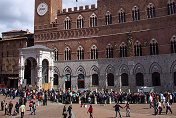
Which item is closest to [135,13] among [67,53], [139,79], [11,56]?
[139,79]

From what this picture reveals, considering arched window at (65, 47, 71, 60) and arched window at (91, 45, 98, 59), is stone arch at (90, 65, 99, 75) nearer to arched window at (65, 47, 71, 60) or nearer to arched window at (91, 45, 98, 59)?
arched window at (91, 45, 98, 59)

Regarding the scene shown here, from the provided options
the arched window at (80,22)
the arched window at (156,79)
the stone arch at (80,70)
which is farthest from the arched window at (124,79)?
the arched window at (80,22)

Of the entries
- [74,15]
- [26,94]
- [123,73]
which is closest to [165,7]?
[123,73]

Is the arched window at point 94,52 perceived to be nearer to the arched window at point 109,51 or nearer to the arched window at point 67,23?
the arched window at point 109,51

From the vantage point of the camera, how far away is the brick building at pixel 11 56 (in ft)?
142

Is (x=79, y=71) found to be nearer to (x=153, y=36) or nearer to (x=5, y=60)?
(x=153, y=36)

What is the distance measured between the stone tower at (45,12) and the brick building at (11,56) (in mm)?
4739

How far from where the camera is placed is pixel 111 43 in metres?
35.8

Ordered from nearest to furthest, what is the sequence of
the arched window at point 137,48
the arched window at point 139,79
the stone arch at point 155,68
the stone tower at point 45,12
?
the stone arch at point 155,68, the arched window at point 139,79, the arched window at point 137,48, the stone tower at point 45,12

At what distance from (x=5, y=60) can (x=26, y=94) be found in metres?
18.7

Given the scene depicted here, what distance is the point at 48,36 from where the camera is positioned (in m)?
40.6

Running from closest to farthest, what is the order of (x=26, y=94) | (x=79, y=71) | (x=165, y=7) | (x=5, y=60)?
(x=26, y=94)
(x=165, y=7)
(x=79, y=71)
(x=5, y=60)

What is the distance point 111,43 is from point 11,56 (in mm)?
23804

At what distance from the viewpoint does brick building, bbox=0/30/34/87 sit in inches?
1708
